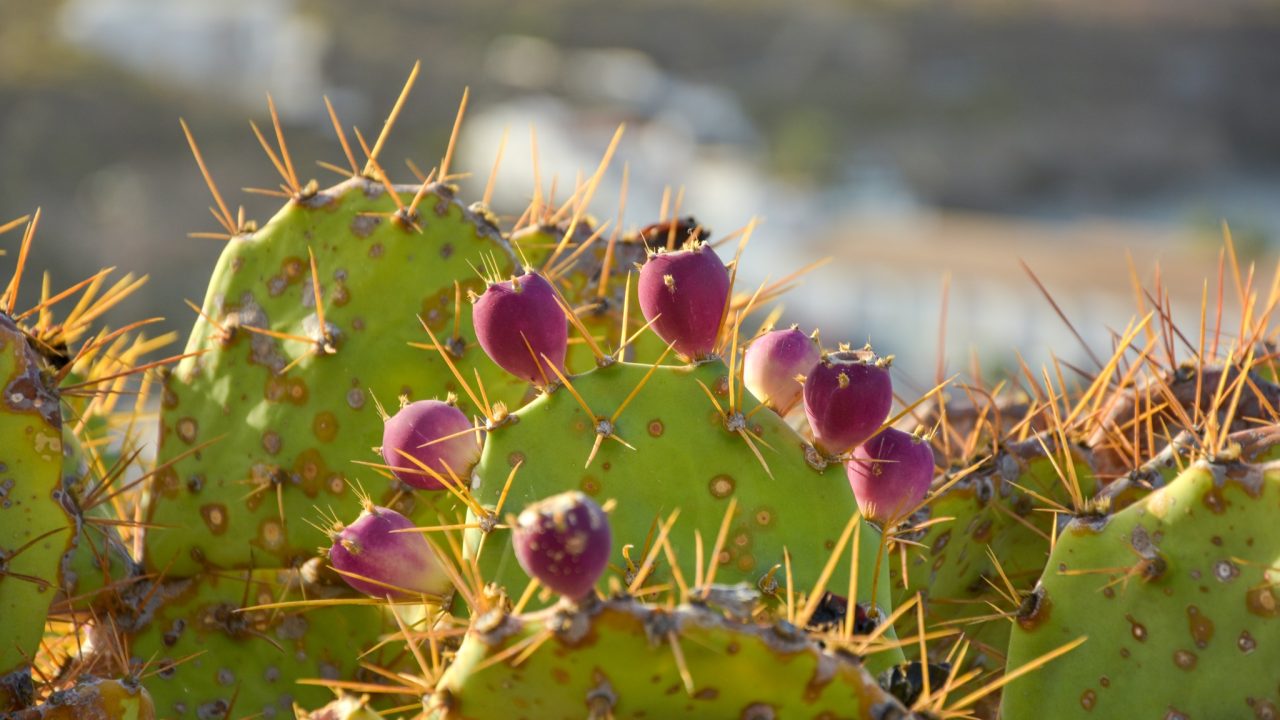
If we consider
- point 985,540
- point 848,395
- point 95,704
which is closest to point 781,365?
point 848,395

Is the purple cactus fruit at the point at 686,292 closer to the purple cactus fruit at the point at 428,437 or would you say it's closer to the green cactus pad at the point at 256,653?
the purple cactus fruit at the point at 428,437

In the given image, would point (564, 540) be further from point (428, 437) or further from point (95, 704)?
point (95, 704)

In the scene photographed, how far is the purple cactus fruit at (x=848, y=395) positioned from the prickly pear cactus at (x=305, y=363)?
46 cm

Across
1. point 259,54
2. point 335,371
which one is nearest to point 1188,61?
point 259,54

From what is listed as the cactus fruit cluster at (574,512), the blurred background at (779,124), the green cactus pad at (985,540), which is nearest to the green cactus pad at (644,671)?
the cactus fruit cluster at (574,512)

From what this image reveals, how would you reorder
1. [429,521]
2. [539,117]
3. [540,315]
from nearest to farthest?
[540,315] < [429,521] < [539,117]

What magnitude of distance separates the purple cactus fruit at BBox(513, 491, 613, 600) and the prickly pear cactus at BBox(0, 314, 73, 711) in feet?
1.94

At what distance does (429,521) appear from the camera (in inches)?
52.5

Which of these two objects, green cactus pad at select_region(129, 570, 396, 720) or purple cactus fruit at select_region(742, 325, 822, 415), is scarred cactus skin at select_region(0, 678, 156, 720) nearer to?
green cactus pad at select_region(129, 570, 396, 720)

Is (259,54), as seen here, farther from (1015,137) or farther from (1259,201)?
(1259,201)

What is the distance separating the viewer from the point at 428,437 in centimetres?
102

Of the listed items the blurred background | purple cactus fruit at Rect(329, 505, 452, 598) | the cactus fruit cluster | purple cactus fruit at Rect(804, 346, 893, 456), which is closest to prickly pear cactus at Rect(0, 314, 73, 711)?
the cactus fruit cluster

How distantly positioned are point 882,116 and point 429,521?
30.5m

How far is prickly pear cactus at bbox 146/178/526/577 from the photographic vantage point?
1372 millimetres
